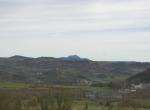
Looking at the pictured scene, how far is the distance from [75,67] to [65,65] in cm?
375

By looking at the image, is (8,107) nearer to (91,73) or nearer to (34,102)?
(34,102)

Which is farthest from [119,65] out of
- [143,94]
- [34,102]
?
[34,102]

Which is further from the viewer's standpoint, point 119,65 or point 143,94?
point 119,65

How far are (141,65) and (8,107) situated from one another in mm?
171417

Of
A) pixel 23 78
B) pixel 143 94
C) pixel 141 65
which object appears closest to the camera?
pixel 143 94

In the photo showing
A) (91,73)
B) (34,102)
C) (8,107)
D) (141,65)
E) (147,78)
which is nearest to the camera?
(8,107)

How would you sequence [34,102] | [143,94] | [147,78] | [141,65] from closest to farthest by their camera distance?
[34,102] → [143,94] → [147,78] → [141,65]

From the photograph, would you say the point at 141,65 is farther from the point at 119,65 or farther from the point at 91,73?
the point at 91,73

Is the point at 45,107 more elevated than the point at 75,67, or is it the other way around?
the point at 75,67

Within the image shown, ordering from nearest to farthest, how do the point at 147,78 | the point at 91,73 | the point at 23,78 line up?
the point at 147,78, the point at 23,78, the point at 91,73

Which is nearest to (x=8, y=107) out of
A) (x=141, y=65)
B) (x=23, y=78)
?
(x=23, y=78)

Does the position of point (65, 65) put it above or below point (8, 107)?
above

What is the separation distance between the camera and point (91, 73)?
163875 mm

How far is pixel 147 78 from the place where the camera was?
99.8m
